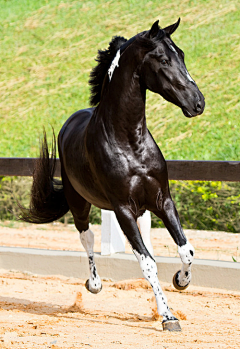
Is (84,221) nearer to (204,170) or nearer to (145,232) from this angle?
(145,232)

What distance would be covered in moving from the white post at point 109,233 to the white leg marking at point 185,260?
5.74 feet

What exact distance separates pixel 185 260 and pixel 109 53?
72.6 inches

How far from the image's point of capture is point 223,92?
46.3ft

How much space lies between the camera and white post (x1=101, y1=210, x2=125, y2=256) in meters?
5.67

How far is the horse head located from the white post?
2.35 m

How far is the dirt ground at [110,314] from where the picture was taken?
11.0 ft

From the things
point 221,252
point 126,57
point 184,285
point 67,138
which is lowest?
point 221,252

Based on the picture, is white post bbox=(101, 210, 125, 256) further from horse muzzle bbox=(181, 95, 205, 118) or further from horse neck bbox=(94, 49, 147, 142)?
horse muzzle bbox=(181, 95, 205, 118)

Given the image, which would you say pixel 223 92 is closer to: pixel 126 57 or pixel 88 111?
pixel 88 111

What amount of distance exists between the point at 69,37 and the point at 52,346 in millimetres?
19309

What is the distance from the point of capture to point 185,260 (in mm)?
3859

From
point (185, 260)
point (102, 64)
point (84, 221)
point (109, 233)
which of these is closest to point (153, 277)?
point (185, 260)

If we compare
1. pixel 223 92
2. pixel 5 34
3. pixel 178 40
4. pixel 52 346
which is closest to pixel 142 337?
pixel 52 346

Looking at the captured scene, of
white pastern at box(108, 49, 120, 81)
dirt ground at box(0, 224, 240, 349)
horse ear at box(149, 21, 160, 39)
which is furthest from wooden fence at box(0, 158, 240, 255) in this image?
horse ear at box(149, 21, 160, 39)
